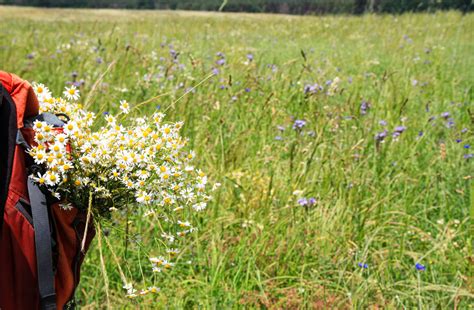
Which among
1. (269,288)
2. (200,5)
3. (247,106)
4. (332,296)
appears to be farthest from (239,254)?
(200,5)

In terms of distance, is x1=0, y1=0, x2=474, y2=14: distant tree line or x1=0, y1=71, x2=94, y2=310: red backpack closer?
x1=0, y1=71, x2=94, y2=310: red backpack

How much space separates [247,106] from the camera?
3.67 meters

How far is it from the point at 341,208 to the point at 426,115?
1.56 meters

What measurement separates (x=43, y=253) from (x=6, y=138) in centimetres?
28

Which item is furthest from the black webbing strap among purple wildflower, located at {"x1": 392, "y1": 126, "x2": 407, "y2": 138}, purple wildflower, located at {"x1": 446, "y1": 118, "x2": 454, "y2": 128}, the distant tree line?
purple wildflower, located at {"x1": 446, "y1": 118, "x2": 454, "y2": 128}

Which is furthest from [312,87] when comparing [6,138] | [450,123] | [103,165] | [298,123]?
[6,138]

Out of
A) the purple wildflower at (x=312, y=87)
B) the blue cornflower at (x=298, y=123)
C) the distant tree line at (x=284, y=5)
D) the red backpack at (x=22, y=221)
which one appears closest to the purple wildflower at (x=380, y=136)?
the blue cornflower at (x=298, y=123)

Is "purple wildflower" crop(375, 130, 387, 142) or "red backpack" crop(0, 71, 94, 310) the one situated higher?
"red backpack" crop(0, 71, 94, 310)

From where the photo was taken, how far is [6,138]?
125 cm

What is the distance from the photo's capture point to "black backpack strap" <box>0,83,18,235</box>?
122 cm

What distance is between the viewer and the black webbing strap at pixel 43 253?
1254 millimetres

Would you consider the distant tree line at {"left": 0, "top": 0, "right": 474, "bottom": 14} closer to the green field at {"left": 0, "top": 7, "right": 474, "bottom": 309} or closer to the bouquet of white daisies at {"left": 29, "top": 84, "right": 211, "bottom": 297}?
the bouquet of white daisies at {"left": 29, "top": 84, "right": 211, "bottom": 297}

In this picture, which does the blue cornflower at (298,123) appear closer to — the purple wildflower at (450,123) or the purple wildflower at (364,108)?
the purple wildflower at (364,108)

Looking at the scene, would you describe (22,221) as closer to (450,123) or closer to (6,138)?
(6,138)
